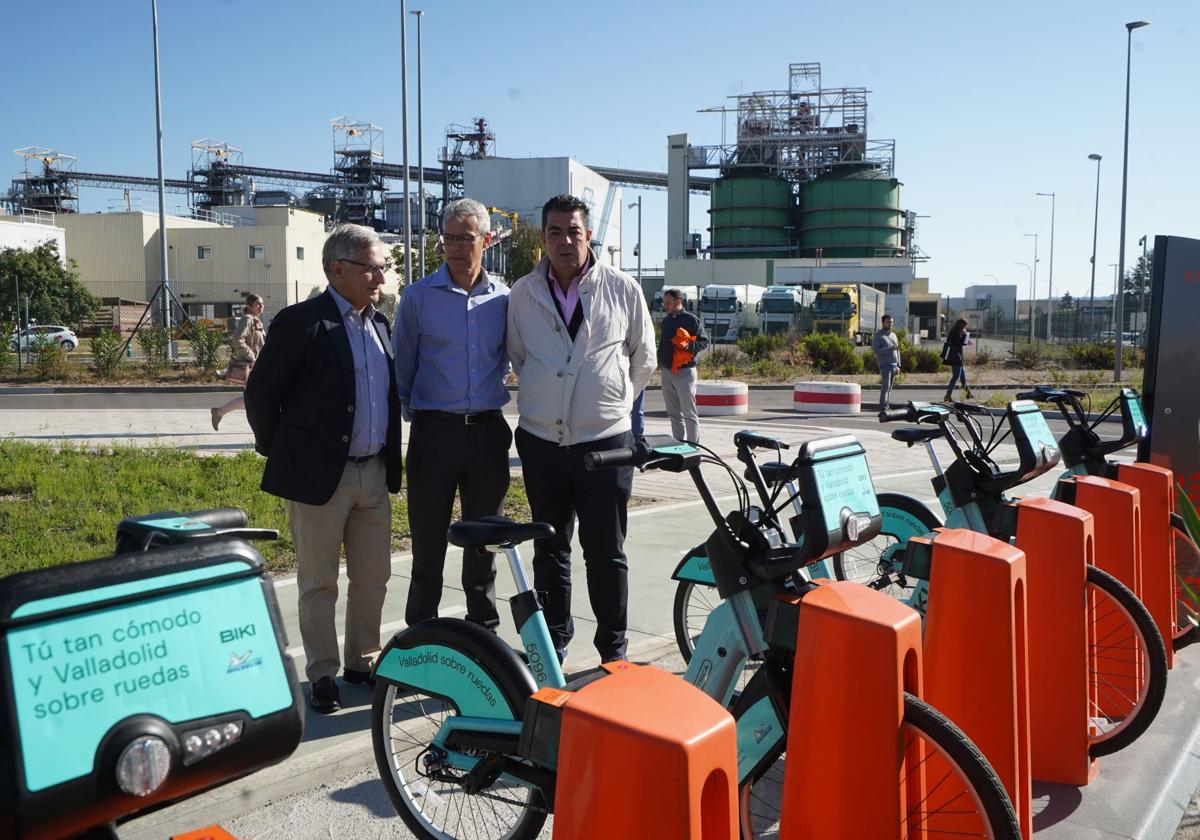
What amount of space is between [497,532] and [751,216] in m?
79.2

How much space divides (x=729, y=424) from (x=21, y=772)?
14.8m

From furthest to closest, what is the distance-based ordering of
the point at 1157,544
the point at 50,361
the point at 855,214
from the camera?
the point at 855,214 < the point at 50,361 < the point at 1157,544

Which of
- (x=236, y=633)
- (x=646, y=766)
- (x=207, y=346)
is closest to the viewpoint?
(x=236, y=633)

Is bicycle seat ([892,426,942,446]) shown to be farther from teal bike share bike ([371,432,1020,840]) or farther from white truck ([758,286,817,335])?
white truck ([758,286,817,335])

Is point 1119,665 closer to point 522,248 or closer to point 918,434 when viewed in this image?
point 918,434

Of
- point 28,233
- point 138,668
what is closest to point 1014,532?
point 138,668

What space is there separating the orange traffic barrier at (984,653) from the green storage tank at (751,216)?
78400 mm

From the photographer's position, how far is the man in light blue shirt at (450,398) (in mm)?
4359

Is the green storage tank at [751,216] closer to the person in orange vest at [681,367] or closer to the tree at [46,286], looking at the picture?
the tree at [46,286]

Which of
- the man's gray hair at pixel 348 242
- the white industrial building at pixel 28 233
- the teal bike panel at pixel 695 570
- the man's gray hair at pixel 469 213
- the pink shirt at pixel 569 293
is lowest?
the teal bike panel at pixel 695 570

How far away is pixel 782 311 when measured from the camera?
4244 centimetres

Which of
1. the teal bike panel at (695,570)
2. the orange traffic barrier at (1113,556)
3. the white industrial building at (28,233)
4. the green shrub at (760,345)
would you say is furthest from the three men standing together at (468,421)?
the white industrial building at (28,233)

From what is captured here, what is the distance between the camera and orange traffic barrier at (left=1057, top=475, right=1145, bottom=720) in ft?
13.4

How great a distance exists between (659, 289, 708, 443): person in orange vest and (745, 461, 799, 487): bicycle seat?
8.10m
